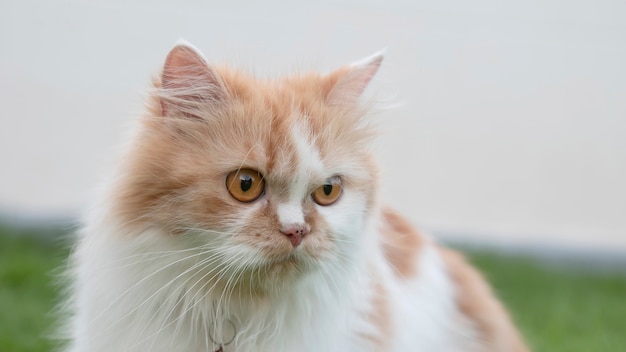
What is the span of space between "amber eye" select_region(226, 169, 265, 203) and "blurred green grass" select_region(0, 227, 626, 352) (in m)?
1.56

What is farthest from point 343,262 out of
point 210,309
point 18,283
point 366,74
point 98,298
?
point 18,283

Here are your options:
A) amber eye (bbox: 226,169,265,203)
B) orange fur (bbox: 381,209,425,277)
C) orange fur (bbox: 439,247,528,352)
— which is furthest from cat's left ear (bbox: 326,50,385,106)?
orange fur (bbox: 439,247,528,352)

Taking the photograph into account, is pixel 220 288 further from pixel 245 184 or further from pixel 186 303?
pixel 245 184

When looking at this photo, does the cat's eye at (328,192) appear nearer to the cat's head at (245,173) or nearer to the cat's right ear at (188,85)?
the cat's head at (245,173)

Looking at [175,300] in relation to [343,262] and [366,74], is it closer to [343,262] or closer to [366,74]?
[343,262]

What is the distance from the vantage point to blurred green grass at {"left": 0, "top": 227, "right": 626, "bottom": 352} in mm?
3367

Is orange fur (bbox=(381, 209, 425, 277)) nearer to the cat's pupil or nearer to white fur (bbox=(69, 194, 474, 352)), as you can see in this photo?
white fur (bbox=(69, 194, 474, 352))

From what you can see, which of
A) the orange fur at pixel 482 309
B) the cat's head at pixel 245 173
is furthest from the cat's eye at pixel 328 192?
the orange fur at pixel 482 309

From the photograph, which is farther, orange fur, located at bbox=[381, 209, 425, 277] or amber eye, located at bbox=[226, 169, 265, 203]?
orange fur, located at bbox=[381, 209, 425, 277]

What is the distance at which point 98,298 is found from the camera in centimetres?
181

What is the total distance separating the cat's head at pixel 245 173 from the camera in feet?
5.24

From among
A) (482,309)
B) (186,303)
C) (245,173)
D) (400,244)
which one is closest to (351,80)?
(245,173)

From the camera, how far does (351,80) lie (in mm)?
1898

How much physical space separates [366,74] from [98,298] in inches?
34.7
